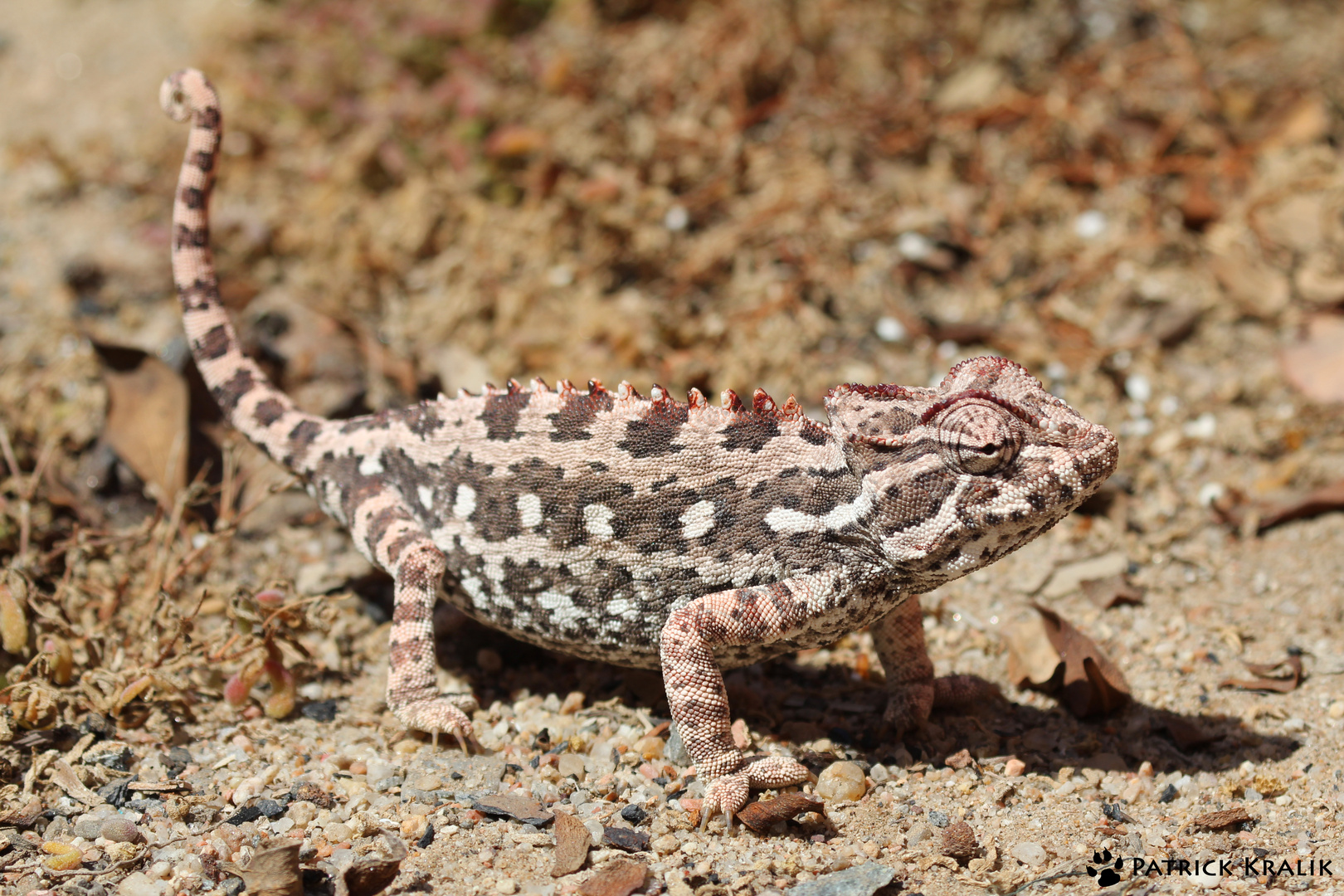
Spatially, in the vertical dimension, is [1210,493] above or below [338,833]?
above

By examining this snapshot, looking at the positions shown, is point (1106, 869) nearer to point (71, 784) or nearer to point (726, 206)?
point (71, 784)

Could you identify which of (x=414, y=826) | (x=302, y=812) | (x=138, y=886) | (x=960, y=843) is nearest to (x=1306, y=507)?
(x=960, y=843)

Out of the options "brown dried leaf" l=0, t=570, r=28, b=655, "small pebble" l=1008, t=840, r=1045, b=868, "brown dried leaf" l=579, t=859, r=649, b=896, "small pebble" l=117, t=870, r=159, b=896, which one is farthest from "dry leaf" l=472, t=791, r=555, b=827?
"brown dried leaf" l=0, t=570, r=28, b=655

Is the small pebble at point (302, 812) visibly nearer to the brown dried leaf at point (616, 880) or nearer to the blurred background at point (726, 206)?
the brown dried leaf at point (616, 880)

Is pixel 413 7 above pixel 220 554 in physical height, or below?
above

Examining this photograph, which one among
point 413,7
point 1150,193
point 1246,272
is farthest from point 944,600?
point 413,7

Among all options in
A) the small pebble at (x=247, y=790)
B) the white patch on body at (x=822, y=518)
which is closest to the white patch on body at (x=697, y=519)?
the white patch on body at (x=822, y=518)

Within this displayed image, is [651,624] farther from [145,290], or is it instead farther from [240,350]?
[145,290]
